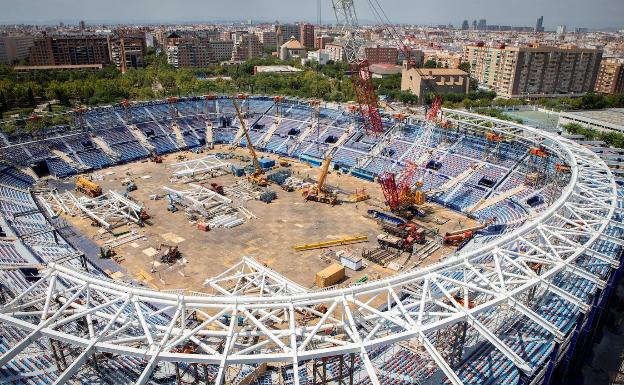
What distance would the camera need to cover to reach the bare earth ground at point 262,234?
50031 mm

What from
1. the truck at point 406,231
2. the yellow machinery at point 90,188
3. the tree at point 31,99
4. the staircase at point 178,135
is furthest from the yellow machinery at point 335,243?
the tree at point 31,99

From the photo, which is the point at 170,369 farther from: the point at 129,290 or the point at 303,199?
the point at 303,199

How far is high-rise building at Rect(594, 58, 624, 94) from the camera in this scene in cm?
18312

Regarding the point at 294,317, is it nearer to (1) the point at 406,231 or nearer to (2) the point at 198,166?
(1) the point at 406,231

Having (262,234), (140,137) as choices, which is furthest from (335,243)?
(140,137)

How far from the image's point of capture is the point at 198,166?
84.9 meters

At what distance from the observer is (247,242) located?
57000 millimetres

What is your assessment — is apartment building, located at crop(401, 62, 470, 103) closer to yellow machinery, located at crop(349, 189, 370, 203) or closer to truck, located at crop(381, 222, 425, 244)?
yellow machinery, located at crop(349, 189, 370, 203)

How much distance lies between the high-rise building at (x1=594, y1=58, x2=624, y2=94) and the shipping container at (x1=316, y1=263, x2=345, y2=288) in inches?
7620

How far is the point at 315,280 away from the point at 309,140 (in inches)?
2067

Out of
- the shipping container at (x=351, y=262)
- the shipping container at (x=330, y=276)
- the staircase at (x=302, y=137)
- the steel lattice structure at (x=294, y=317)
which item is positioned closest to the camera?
the steel lattice structure at (x=294, y=317)

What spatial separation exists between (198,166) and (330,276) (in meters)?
47.6

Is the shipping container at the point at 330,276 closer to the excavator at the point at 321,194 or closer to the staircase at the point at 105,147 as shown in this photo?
the excavator at the point at 321,194

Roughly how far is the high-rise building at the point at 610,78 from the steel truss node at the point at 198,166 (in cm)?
18265
